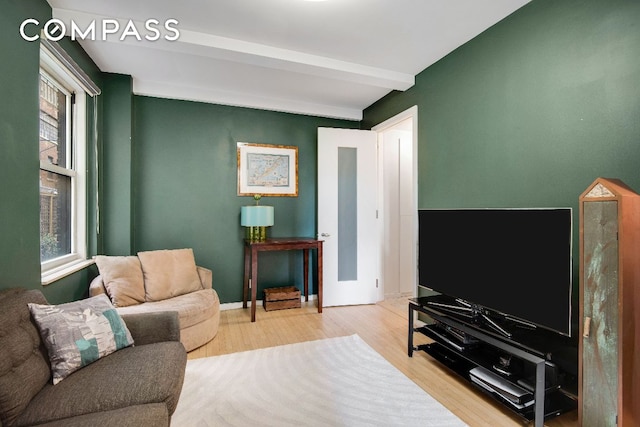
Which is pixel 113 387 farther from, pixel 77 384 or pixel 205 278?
pixel 205 278

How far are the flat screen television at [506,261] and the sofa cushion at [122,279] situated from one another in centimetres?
261

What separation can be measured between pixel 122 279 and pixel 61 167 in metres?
1.08

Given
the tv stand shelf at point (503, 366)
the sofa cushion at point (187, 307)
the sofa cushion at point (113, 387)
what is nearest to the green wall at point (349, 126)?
the sofa cushion at point (187, 307)

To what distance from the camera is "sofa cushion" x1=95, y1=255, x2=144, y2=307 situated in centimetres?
261

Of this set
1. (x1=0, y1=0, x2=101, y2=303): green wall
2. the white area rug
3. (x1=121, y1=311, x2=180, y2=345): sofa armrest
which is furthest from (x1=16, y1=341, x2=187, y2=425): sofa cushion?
(x1=0, y1=0, x2=101, y2=303): green wall

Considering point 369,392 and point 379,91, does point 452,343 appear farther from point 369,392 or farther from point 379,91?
point 379,91

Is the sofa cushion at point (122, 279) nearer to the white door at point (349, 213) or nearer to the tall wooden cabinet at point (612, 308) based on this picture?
the white door at point (349, 213)

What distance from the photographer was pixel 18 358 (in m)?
1.28

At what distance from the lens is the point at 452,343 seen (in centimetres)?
225

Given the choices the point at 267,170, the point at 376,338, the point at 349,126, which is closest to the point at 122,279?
the point at 267,170

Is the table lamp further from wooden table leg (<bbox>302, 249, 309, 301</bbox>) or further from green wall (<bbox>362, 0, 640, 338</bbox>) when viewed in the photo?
green wall (<bbox>362, 0, 640, 338</bbox>)

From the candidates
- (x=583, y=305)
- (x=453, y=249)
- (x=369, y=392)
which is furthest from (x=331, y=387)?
(x=583, y=305)

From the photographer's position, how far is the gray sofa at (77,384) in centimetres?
117

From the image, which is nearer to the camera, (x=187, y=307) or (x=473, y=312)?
(x=473, y=312)
